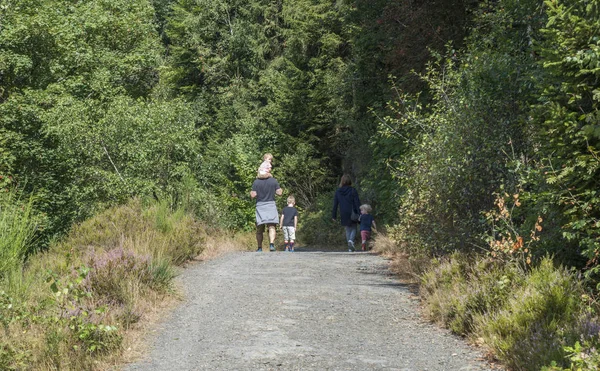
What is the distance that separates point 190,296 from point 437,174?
12.0ft

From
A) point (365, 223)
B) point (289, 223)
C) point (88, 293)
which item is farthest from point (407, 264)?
point (365, 223)

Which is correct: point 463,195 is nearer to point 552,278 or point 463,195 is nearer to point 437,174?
point 437,174

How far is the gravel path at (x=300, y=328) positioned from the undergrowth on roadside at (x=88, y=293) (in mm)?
399

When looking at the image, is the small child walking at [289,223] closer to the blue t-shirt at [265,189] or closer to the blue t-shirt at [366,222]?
the blue t-shirt at [265,189]

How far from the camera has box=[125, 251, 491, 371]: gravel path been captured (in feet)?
22.4

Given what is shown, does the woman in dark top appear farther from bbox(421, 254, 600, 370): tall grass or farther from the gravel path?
bbox(421, 254, 600, 370): tall grass

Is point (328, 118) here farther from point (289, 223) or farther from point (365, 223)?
point (289, 223)

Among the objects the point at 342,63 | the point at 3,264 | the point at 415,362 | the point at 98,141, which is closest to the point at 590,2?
the point at 415,362

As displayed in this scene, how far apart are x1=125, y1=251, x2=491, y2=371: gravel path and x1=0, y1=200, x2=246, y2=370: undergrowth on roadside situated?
0.40 metres

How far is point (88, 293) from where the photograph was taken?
725 centimetres

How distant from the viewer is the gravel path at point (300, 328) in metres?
6.84

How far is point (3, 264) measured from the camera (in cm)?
899

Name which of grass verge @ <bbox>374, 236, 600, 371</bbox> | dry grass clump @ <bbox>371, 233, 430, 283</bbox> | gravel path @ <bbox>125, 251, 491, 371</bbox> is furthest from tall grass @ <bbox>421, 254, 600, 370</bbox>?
dry grass clump @ <bbox>371, 233, 430, 283</bbox>

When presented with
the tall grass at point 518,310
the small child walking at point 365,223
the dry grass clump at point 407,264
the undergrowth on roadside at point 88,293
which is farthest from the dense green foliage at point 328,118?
the small child walking at point 365,223
